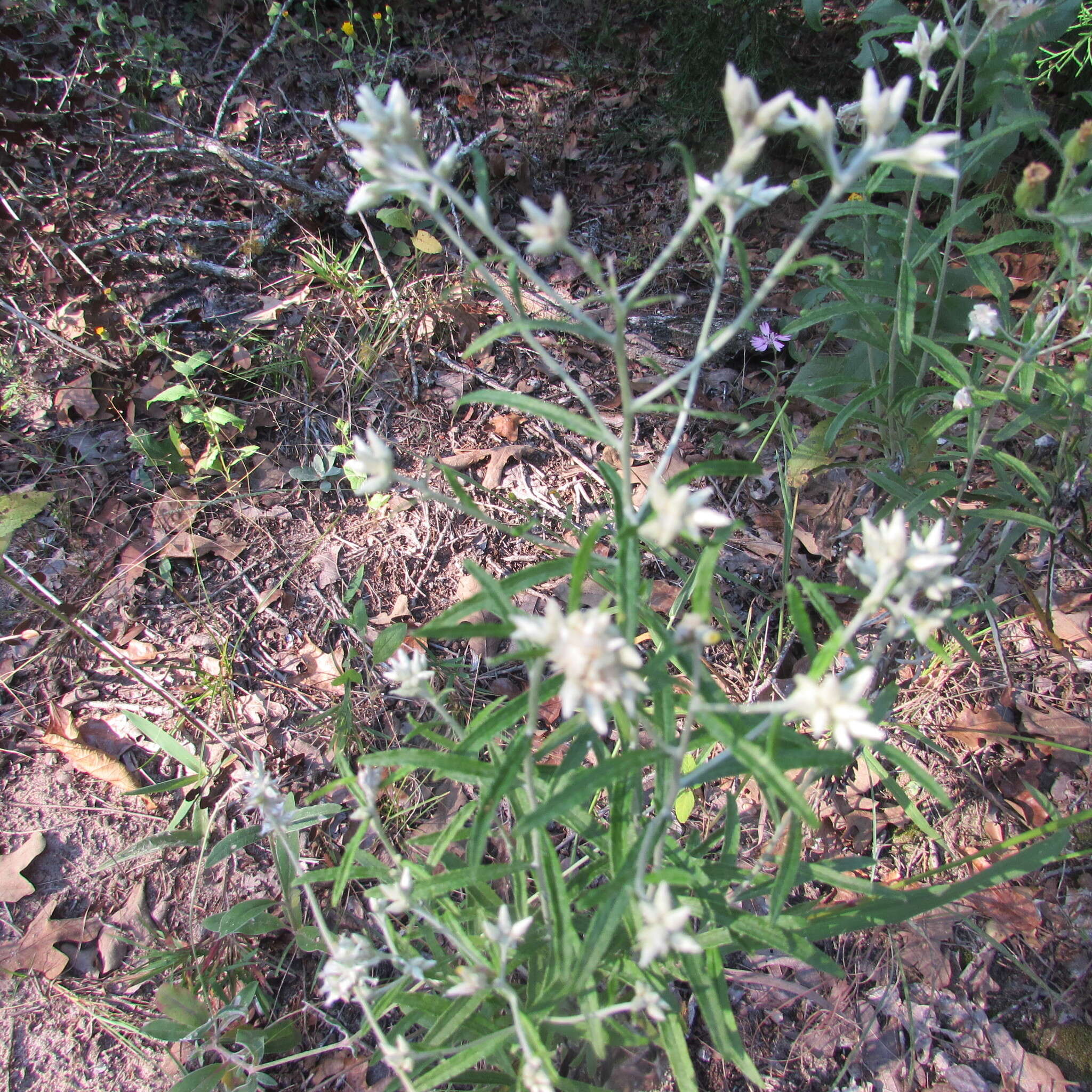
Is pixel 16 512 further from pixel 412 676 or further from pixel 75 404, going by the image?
pixel 75 404

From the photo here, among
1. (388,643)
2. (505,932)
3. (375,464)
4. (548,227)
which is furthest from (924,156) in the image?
(388,643)

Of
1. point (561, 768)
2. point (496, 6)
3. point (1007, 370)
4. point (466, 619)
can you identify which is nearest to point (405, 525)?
point (466, 619)

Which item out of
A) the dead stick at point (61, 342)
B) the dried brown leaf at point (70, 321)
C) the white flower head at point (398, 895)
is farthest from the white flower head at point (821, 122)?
the dried brown leaf at point (70, 321)

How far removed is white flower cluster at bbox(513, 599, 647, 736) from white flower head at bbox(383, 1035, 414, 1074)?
71 cm

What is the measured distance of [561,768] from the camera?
1263 millimetres

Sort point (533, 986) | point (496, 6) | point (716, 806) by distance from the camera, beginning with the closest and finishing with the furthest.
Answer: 1. point (533, 986)
2. point (716, 806)
3. point (496, 6)

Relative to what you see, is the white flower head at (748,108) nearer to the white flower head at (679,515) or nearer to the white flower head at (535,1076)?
the white flower head at (679,515)

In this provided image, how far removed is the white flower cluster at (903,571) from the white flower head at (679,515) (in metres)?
0.25

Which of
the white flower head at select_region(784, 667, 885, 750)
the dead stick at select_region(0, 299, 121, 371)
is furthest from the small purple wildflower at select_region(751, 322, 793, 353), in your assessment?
the dead stick at select_region(0, 299, 121, 371)

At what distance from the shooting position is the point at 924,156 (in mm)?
1008

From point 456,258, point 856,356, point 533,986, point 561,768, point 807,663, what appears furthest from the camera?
point 456,258

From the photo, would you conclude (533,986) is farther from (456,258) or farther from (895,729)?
(456,258)

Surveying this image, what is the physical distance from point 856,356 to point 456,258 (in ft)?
6.42

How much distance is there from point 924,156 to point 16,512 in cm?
205
